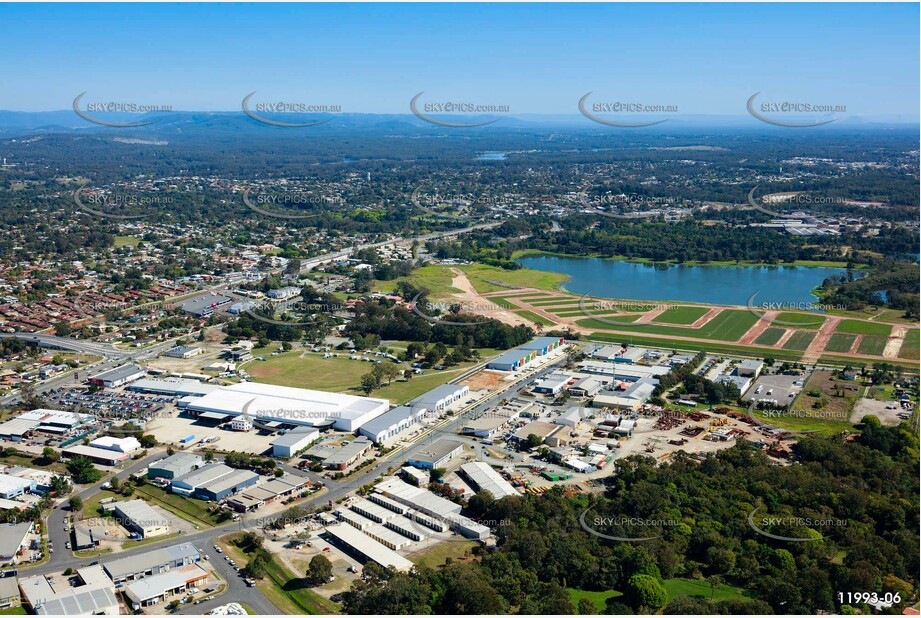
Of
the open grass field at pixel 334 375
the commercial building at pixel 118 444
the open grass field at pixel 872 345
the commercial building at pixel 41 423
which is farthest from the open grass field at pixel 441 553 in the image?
the open grass field at pixel 872 345

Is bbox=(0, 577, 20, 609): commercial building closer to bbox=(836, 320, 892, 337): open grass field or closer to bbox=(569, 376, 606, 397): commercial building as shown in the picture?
bbox=(569, 376, 606, 397): commercial building

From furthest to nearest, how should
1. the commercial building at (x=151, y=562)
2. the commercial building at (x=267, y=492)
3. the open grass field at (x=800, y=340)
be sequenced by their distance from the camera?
the open grass field at (x=800, y=340)
the commercial building at (x=267, y=492)
the commercial building at (x=151, y=562)

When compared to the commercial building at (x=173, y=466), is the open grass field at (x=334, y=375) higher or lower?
lower

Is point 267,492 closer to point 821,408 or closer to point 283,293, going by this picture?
point 821,408

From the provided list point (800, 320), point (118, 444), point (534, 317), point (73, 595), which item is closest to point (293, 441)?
point (118, 444)

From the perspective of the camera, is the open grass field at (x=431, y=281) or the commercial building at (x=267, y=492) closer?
the commercial building at (x=267, y=492)

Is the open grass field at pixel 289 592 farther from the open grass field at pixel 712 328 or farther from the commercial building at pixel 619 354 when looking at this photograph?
the open grass field at pixel 712 328
